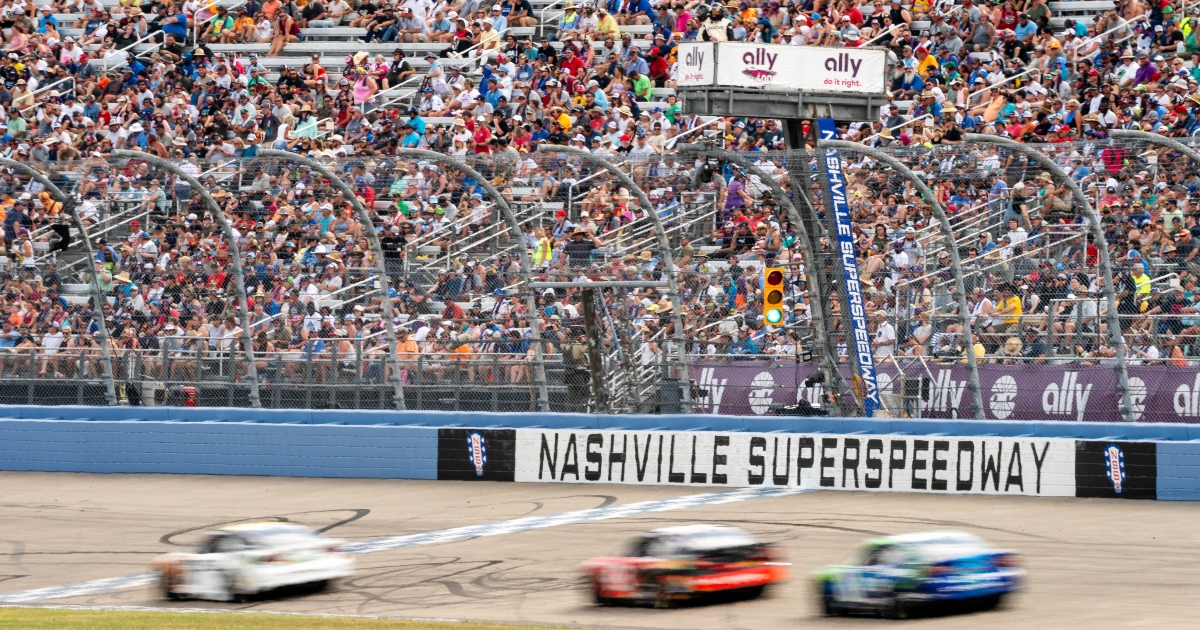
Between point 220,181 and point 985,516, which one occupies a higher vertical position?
point 220,181

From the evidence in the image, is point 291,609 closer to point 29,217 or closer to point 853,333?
point 853,333

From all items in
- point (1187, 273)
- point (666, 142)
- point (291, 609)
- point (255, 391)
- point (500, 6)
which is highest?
point (500, 6)

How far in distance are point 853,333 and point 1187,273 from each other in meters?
3.36

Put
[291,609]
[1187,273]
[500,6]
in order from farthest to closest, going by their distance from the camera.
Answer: [500,6] < [1187,273] < [291,609]

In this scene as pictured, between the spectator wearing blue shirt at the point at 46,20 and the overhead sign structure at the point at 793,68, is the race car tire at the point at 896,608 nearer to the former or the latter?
the overhead sign structure at the point at 793,68

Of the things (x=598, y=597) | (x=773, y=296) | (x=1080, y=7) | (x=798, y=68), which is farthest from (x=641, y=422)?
(x=1080, y=7)

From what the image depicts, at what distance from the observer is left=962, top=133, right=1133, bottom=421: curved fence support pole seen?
1642 cm

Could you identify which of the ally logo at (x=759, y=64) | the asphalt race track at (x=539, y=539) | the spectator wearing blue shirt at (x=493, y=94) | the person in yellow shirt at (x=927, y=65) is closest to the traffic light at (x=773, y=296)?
the asphalt race track at (x=539, y=539)

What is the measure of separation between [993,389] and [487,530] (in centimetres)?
508

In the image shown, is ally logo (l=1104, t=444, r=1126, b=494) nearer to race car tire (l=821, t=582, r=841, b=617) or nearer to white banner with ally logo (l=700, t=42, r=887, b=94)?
white banner with ally logo (l=700, t=42, r=887, b=94)

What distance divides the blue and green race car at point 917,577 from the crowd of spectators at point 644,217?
555cm

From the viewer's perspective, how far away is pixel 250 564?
13031 mm

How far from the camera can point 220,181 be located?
19781 millimetres

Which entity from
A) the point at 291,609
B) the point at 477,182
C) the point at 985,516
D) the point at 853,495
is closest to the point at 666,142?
the point at 477,182
